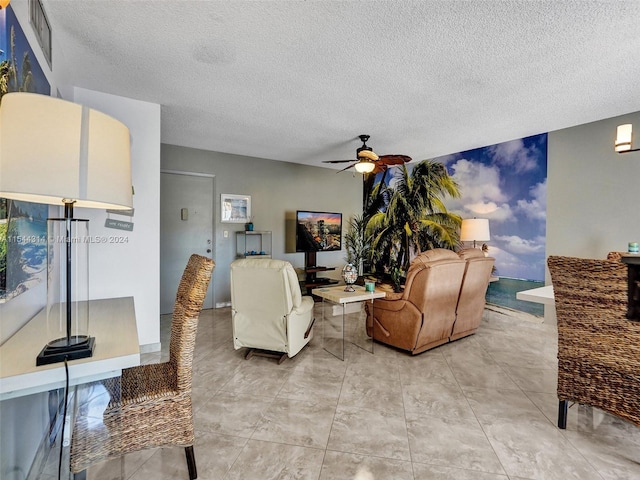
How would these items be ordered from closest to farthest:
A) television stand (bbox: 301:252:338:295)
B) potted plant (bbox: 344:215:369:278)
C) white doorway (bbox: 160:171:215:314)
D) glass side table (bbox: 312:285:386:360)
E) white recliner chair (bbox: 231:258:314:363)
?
white recliner chair (bbox: 231:258:314:363), glass side table (bbox: 312:285:386:360), white doorway (bbox: 160:171:215:314), television stand (bbox: 301:252:338:295), potted plant (bbox: 344:215:369:278)

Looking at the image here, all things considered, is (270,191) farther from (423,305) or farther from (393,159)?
(423,305)

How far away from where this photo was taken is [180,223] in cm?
474

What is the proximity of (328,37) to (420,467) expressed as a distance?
272 centimetres

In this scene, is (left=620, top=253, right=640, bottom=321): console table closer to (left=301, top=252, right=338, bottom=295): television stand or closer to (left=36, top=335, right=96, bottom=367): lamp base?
(left=36, top=335, right=96, bottom=367): lamp base

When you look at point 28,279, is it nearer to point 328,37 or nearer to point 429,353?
point 328,37

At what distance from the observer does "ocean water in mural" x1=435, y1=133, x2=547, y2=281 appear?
434 cm

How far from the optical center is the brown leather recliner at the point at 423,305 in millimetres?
2926

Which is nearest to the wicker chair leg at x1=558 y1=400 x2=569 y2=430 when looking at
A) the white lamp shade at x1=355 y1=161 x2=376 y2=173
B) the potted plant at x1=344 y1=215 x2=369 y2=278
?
the white lamp shade at x1=355 y1=161 x2=376 y2=173

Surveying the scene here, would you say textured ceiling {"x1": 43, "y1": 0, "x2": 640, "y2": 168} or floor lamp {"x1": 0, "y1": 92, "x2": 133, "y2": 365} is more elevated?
textured ceiling {"x1": 43, "y1": 0, "x2": 640, "y2": 168}

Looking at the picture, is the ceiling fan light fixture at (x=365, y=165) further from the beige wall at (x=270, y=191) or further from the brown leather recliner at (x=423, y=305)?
the beige wall at (x=270, y=191)

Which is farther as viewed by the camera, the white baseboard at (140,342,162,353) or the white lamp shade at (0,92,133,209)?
the white baseboard at (140,342,162,353)

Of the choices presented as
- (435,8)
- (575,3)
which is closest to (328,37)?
(435,8)

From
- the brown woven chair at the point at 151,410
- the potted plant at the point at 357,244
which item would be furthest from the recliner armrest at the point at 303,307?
the potted plant at the point at 357,244

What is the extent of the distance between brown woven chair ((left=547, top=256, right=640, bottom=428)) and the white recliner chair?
194cm
